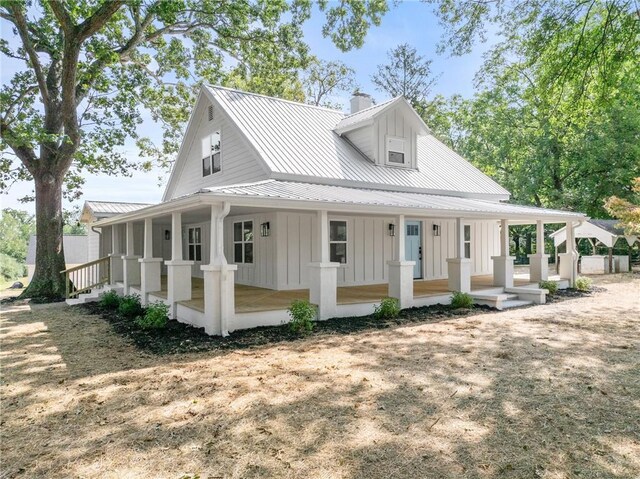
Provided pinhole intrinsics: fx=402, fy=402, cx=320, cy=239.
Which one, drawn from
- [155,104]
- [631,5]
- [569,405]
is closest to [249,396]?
[569,405]

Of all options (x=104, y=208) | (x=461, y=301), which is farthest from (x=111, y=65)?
(x=461, y=301)

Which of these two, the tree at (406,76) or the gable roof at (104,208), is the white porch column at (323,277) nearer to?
the gable roof at (104,208)

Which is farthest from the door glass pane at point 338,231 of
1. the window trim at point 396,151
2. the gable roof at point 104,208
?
the gable roof at point 104,208

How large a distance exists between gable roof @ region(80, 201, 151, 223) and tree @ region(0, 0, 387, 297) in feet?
4.18

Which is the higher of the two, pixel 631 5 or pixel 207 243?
pixel 631 5

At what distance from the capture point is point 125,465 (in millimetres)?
3000

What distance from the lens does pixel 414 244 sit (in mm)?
13508

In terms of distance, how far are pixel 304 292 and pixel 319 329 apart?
3041 millimetres

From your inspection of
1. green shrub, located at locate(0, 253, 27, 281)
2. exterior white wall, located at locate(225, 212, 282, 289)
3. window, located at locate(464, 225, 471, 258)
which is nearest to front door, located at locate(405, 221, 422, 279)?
window, located at locate(464, 225, 471, 258)

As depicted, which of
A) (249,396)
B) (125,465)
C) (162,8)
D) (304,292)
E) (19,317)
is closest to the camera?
(125,465)

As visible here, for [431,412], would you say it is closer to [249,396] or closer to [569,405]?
[569,405]

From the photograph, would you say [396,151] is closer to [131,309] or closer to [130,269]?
[130,269]

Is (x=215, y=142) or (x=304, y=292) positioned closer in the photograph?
(x=304, y=292)

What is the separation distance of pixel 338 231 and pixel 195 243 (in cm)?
650
